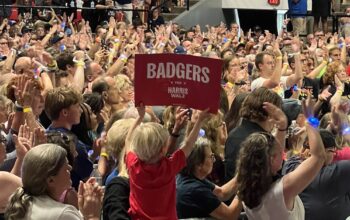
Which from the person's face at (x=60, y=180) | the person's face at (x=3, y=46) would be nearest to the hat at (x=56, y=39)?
the person's face at (x=3, y=46)

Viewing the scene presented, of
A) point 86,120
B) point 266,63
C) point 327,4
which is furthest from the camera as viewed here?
point 327,4

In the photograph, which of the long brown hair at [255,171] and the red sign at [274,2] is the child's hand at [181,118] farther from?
the red sign at [274,2]

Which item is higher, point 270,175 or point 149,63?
point 149,63

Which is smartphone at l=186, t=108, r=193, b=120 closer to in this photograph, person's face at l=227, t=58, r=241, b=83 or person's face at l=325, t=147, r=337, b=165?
person's face at l=325, t=147, r=337, b=165

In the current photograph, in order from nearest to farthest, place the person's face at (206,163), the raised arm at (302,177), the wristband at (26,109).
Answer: the raised arm at (302,177), the person's face at (206,163), the wristband at (26,109)

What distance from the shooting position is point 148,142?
154 inches

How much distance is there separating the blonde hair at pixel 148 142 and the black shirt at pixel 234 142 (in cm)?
99

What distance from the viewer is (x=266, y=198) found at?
3.85 metres

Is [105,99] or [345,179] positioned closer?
[345,179]

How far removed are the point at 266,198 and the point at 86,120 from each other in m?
1.96

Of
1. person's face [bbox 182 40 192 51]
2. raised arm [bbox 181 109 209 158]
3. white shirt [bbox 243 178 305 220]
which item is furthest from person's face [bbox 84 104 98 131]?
person's face [bbox 182 40 192 51]

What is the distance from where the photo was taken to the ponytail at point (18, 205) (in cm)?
331

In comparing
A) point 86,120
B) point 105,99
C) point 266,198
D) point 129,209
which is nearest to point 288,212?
point 266,198

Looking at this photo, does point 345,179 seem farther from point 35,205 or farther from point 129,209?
point 35,205
